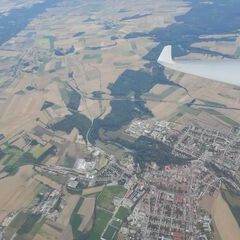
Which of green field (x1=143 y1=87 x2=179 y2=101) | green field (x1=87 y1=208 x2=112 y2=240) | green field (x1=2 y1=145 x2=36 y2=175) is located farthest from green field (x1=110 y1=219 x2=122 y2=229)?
green field (x1=143 y1=87 x2=179 y2=101)

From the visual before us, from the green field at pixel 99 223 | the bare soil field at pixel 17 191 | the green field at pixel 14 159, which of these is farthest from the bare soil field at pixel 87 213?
the green field at pixel 14 159

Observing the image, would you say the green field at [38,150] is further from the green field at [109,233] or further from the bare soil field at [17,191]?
the green field at [109,233]

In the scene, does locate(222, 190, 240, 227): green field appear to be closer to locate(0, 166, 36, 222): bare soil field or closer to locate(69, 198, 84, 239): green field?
locate(69, 198, 84, 239): green field

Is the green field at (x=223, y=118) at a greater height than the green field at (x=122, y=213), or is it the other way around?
the green field at (x=122, y=213)

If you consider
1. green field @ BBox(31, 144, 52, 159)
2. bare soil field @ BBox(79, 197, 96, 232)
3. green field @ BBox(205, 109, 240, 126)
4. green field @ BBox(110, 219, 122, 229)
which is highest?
green field @ BBox(110, 219, 122, 229)

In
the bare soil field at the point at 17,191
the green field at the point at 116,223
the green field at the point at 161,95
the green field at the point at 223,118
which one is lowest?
the green field at the point at 161,95

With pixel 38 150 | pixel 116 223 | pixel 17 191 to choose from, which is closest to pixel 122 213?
pixel 116 223
